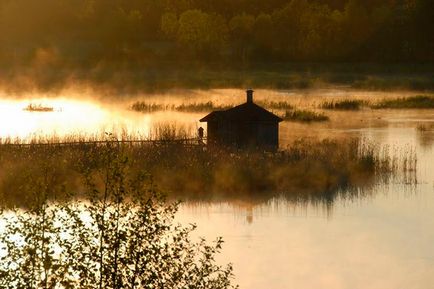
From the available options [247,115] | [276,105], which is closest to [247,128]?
[247,115]

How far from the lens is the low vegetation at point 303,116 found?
61844 millimetres

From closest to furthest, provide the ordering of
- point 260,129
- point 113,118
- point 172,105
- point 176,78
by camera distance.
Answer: point 260,129 → point 113,118 → point 172,105 → point 176,78

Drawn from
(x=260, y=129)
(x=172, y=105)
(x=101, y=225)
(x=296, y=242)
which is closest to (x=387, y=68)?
(x=172, y=105)

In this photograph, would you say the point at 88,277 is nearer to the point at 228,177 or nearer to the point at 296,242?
the point at 296,242

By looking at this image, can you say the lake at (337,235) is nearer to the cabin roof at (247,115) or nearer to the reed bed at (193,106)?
the cabin roof at (247,115)

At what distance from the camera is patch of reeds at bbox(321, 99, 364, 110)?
233ft

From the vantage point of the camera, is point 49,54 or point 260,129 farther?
point 49,54

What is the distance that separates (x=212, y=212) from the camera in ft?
113

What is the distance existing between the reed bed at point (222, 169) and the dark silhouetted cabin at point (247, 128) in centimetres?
146

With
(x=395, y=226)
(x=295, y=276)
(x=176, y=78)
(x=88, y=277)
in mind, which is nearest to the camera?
(x=88, y=277)

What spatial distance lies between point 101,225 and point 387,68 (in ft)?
269

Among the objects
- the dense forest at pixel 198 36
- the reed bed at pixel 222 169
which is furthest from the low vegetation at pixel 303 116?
the dense forest at pixel 198 36

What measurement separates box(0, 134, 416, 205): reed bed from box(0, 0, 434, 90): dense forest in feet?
179

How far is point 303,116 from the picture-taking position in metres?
62.3
